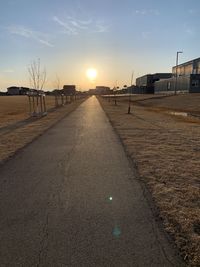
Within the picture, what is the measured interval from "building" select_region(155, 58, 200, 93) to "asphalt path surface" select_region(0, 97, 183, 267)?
56.4 m

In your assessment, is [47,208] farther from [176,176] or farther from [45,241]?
[176,176]

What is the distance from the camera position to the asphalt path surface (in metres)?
3.18

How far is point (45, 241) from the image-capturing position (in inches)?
138

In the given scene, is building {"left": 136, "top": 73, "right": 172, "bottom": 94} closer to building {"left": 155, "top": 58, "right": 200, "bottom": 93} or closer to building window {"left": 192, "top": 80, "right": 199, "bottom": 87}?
building {"left": 155, "top": 58, "right": 200, "bottom": 93}

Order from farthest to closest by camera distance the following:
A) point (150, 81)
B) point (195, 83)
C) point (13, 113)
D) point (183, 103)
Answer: point (150, 81) < point (195, 83) < point (183, 103) < point (13, 113)

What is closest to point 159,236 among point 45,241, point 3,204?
point 45,241

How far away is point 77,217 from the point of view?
4184 millimetres

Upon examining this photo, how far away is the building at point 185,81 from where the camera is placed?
2522 inches

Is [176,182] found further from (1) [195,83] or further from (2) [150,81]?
(2) [150,81]

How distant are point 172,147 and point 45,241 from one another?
6877 millimetres

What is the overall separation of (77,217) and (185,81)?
68317mm

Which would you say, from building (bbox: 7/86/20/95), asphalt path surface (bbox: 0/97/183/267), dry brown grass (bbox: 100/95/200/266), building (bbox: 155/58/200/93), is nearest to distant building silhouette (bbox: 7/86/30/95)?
building (bbox: 7/86/20/95)

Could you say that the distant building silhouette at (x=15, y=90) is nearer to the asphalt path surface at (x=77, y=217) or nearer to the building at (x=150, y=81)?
the building at (x=150, y=81)

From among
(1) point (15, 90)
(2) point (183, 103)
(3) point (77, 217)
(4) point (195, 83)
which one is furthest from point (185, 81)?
(1) point (15, 90)
